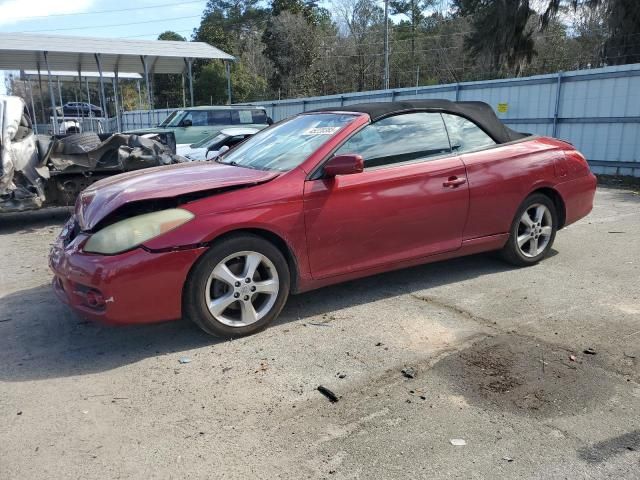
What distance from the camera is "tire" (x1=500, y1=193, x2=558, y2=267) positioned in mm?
5156

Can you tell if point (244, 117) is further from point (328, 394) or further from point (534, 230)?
point (328, 394)

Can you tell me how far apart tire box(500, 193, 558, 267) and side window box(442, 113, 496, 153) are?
703mm

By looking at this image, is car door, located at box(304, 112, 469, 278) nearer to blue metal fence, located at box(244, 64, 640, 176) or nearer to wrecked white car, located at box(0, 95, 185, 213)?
wrecked white car, located at box(0, 95, 185, 213)

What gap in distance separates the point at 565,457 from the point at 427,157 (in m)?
2.70

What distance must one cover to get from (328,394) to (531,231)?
9.99 feet

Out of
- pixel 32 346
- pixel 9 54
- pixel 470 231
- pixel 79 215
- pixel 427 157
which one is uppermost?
pixel 9 54

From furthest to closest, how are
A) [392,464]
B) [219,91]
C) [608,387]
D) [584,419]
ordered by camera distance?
[219,91]
[608,387]
[584,419]
[392,464]

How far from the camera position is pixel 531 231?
5.27 meters

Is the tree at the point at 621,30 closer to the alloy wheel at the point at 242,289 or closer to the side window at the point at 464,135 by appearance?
the side window at the point at 464,135

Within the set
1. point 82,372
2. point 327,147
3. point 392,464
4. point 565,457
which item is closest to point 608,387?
point 565,457

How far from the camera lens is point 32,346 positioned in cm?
392

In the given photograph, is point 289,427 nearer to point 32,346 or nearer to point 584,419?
point 584,419

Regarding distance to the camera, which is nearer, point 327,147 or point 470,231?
point 327,147

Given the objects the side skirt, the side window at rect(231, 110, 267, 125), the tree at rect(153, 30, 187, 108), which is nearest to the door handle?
the side skirt
